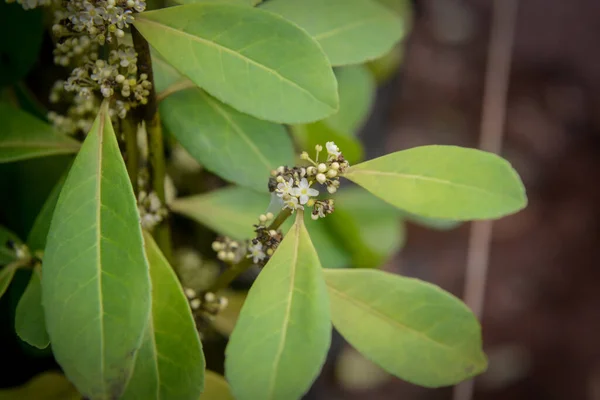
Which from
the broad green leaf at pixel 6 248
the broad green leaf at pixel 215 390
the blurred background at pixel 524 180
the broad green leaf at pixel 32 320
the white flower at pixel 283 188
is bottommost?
the blurred background at pixel 524 180

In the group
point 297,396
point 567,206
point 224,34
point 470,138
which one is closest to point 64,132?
point 224,34

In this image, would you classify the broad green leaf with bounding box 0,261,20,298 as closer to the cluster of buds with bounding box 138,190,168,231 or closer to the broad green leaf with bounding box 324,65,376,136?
the cluster of buds with bounding box 138,190,168,231

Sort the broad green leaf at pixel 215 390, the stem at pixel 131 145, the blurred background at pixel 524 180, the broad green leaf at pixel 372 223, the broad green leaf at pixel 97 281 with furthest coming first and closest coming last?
the blurred background at pixel 524 180
the broad green leaf at pixel 372 223
the broad green leaf at pixel 215 390
the stem at pixel 131 145
the broad green leaf at pixel 97 281

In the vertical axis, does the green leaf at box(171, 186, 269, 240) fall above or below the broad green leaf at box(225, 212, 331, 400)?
below

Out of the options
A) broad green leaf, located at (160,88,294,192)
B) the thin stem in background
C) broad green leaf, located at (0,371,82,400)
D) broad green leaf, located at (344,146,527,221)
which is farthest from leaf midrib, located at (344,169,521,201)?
the thin stem in background

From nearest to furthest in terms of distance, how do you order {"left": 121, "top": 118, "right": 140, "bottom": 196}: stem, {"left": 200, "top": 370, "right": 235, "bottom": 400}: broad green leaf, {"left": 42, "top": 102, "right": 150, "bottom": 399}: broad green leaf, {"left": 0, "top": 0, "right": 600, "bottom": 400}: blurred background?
{"left": 42, "top": 102, "right": 150, "bottom": 399}: broad green leaf → {"left": 121, "top": 118, "right": 140, "bottom": 196}: stem → {"left": 200, "top": 370, "right": 235, "bottom": 400}: broad green leaf → {"left": 0, "top": 0, "right": 600, "bottom": 400}: blurred background

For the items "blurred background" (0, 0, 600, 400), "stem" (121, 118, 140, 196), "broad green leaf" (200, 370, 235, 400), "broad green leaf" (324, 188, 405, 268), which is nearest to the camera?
"stem" (121, 118, 140, 196)

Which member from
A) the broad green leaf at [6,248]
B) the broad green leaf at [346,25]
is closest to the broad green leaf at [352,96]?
the broad green leaf at [346,25]

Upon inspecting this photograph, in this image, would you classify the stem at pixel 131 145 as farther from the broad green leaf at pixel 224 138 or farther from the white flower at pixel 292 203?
the white flower at pixel 292 203
